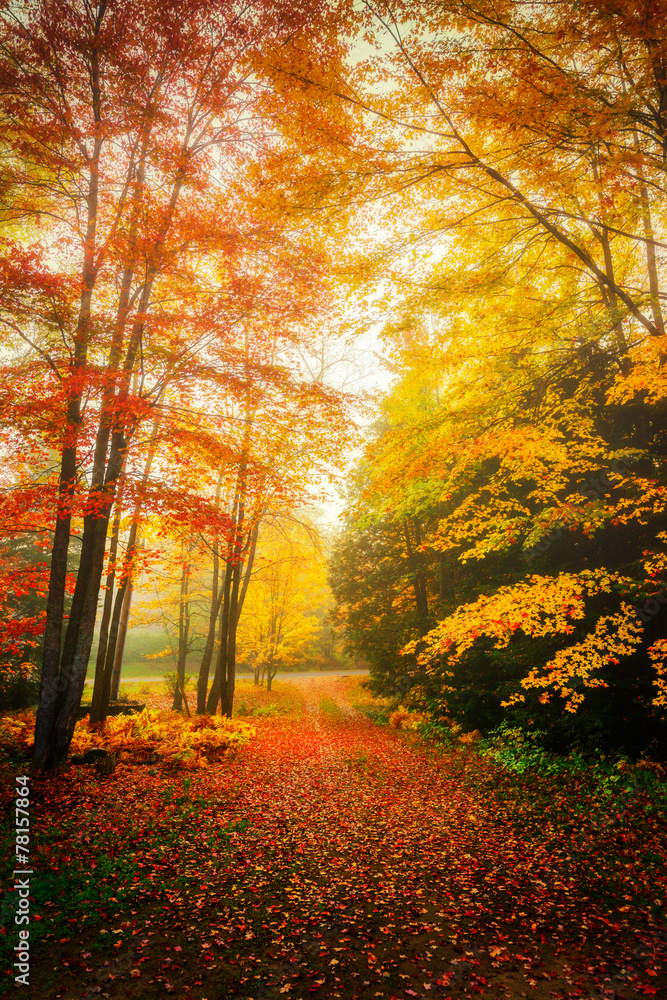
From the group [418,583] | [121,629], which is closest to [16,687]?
[121,629]

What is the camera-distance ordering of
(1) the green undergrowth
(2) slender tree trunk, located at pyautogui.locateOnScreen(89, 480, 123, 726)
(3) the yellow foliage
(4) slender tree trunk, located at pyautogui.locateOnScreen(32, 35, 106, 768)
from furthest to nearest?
(2) slender tree trunk, located at pyautogui.locateOnScreen(89, 480, 123, 726), (3) the yellow foliage, (4) slender tree trunk, located at pyautogui.locateOnScreen(32, 35, 106, 768), (1) the green undergrowth

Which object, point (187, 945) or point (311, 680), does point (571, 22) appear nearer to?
point (187, 945)

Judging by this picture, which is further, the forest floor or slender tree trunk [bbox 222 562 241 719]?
slender tree trunk [bbox 222 562 241 719]

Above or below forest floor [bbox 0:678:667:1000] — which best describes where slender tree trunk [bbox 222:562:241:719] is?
above

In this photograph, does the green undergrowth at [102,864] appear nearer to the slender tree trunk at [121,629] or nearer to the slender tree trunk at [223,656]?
the slender tree trunk at [223,656]

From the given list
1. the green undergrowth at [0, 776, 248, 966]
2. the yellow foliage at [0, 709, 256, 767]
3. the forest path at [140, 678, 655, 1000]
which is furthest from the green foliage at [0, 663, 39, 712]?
the forest path at [140, 678, 655, 1000]

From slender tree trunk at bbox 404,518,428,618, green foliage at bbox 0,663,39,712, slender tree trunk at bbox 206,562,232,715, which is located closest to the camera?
green foliage at bbox 0,663,39,712

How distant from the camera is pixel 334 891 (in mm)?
4918

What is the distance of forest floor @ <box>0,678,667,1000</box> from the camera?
12.0 feet

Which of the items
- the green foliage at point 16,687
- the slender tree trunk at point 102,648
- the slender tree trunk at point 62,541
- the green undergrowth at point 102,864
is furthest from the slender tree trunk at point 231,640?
the green undergrowth at point 102,864

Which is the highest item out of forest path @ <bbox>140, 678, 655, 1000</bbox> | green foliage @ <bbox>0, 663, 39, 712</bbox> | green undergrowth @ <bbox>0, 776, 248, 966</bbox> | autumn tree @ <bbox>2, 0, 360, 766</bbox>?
autumn tree @ <bbox>2, 0, 360, 766</bbox>

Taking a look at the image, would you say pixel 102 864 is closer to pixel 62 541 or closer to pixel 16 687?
pixel 62 541

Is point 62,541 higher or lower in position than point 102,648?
higher

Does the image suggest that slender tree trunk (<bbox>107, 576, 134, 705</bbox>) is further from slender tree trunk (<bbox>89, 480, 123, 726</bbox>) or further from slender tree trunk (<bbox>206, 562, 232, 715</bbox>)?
slender tree trunk (<bbox>206, 562, 232, 715</bbox>)
